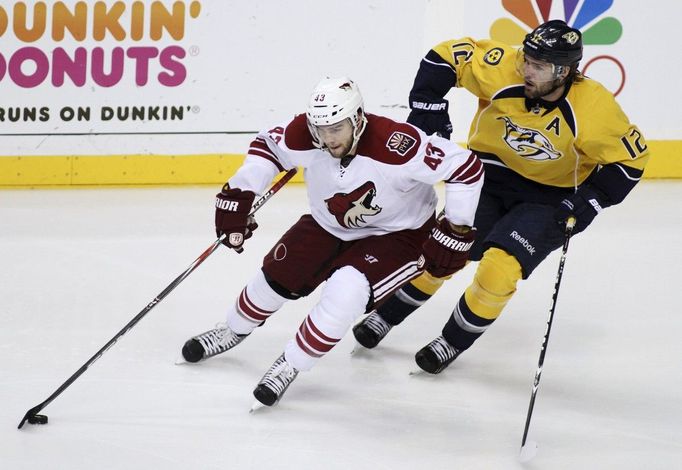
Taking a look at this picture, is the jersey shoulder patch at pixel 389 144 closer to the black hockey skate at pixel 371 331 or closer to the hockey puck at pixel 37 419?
the black hockey skate at pixel 371 331

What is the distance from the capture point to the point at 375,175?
3.29m

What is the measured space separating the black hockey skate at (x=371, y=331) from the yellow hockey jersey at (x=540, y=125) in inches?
27.8

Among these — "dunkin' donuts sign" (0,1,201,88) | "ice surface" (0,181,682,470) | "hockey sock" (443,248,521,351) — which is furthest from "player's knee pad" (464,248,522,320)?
"dunkin' donuts sign" (0,1,201,88)

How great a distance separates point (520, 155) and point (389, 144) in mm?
594

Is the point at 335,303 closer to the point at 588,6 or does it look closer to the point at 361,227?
the point at 361,227

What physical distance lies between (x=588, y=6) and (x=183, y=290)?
314cm

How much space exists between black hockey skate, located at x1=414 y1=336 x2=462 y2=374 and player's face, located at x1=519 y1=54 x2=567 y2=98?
0.89m

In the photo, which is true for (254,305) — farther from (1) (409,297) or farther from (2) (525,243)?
(2) (525,243)

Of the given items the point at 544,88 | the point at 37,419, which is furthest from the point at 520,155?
the point at 37,419

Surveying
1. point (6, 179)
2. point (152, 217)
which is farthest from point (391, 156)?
point (6, 179)

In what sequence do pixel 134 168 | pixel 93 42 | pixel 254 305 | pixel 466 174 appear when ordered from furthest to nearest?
pixel 134 168 → pixel 93 42 → pixel 254 305 → pixel 466 174

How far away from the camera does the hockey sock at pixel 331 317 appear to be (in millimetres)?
3152

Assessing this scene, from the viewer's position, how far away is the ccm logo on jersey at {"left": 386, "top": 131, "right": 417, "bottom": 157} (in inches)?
128

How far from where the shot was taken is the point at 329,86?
317 centimetres
